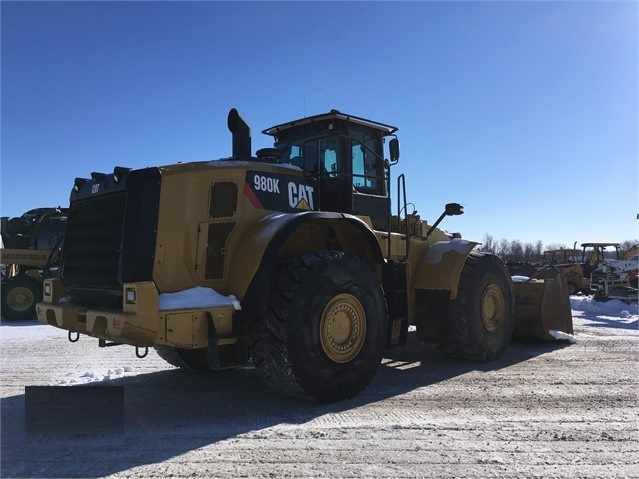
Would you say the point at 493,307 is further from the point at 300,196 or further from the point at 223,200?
the point at 223,200

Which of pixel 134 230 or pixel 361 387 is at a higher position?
pixel 134 230

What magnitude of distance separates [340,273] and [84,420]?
262 centimetres

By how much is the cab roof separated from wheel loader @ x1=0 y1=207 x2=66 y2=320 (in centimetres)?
906

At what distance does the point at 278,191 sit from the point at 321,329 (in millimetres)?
1478

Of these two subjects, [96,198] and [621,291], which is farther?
[621,291]

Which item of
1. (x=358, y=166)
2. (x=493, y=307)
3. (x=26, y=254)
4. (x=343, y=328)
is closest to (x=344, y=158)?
(x=358, y=166)

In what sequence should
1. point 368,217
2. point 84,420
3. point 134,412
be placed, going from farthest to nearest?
point 368,217 < point 134,412 < point 84,420

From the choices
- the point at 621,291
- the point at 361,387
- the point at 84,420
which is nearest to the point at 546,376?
the point at 361,387

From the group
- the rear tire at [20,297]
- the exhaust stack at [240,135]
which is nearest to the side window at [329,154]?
the exhaust stack at [240,135]

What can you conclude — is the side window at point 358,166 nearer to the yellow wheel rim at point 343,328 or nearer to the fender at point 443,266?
the fender at point 443,266

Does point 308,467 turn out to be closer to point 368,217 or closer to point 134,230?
point 134,230

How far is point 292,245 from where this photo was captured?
5.68 meters

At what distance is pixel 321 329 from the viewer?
201 inches

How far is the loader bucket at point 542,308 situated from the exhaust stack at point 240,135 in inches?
220
